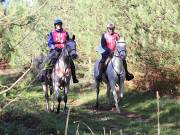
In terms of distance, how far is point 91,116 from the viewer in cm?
1464

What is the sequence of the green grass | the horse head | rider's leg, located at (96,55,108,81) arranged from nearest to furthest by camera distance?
1. the green grass
2. the horse head
3. rider's leg, located at (96,55,108,81)

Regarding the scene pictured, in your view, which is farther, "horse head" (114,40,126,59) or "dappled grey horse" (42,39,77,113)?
"horse head" (114,40,126,59)

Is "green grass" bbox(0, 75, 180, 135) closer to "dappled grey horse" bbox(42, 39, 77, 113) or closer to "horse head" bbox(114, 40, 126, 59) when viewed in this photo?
"dappled grey horse" bbox(42, 39, 77, 113)

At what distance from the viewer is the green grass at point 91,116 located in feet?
29.0

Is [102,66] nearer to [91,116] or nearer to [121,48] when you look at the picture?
[121,48]

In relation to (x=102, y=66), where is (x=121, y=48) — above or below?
above

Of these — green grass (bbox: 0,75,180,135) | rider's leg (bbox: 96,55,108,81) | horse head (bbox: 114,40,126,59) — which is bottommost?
green grass (bbox: 0,75,180,135)

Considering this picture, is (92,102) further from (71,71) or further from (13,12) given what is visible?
(13,12)

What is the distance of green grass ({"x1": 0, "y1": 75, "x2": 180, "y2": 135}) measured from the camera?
8852mm

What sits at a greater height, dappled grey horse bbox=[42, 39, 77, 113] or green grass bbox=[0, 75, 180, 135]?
dappled grey horse bbox=[42, 39, 77, 113]

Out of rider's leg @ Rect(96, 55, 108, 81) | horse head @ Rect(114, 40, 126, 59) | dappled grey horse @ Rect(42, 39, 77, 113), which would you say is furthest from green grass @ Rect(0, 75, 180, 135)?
horse head @ Rect(114, 40, 126, 59)

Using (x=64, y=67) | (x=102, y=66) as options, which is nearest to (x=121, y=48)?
(x=102, y=66)

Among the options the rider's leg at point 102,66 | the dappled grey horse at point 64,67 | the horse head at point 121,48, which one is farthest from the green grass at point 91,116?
the horse head at point 121,48

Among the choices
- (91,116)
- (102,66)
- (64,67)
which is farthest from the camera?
(102,66)
